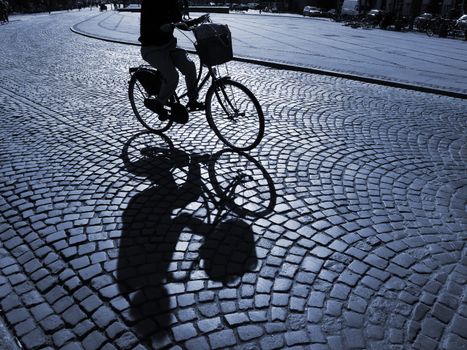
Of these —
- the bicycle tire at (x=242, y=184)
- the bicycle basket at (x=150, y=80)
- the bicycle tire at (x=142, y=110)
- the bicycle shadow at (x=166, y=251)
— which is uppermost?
the bicycle basket at (x=150, y=80)

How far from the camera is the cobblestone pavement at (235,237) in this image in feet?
8.26

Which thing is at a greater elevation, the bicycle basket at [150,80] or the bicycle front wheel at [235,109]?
the bicycle basket at [150,80]

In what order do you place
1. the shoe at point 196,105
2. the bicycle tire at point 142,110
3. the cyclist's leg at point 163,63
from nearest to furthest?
the cyclist's leg at point 163,63 < the shoe at point 196,105 < the bicycle tire at point 142,110

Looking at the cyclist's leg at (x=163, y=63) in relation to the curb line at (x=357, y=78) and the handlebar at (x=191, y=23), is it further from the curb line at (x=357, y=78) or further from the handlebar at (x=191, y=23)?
the curb line at (x=357, y=78)

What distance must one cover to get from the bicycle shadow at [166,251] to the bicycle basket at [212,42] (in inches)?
56.0

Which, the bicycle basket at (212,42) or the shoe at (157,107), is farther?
the shoe at (157,107)

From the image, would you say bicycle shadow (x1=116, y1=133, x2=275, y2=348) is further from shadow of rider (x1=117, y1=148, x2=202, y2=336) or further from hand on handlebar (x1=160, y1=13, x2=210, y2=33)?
hand on handlebar (x1=160, y1=13, x2=210, y2=33)

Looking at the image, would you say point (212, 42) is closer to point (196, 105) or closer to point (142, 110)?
point (196, 105)

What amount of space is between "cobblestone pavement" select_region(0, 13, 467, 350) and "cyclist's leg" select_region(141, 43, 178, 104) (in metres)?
0.78

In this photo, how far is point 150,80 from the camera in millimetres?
5398

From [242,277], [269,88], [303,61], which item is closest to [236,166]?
[242,277]

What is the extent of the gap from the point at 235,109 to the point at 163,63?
109cm

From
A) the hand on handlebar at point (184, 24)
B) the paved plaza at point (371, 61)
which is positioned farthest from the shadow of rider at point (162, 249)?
the paved plaza at point (371, 61)

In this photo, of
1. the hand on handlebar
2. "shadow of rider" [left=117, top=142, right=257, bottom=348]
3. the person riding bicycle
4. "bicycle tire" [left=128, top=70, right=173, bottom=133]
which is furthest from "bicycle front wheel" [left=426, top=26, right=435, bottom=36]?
"shadow of rider" [left=117, top=142, right=257, bottom=348]
